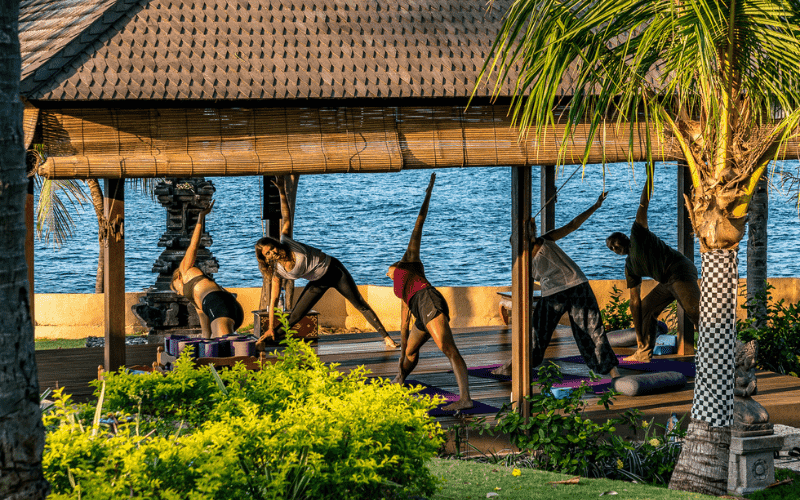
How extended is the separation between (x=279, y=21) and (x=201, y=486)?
419 cm

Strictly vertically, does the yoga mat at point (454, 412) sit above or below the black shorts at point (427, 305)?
below

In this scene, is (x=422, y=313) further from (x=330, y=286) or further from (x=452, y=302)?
(x=452, y=302)

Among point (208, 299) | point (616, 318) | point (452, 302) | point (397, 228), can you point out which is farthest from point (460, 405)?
point (397, 228)

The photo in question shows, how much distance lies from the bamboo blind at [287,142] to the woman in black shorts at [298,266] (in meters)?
Result: 2.18

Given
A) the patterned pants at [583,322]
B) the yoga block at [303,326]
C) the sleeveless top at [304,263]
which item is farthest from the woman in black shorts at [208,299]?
the patterned pants at [583,322]

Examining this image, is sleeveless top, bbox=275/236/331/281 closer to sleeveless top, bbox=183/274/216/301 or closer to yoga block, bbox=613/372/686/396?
sleeveless top, bbox=183/274/216/301

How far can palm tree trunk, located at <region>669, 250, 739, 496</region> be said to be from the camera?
205 inches

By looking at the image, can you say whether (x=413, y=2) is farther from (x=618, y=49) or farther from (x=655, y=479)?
(x=655, y=479)

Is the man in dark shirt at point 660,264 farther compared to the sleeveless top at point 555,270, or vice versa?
the man in dark shirt at point 660,264

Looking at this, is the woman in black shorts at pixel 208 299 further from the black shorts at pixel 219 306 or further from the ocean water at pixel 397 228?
the ocean water at pixel 397 228

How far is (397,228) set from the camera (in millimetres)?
49375

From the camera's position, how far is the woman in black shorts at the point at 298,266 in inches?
320

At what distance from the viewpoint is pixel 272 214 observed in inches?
402

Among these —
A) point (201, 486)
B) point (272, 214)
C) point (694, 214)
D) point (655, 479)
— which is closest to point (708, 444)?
point (655, 479)
